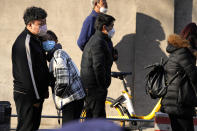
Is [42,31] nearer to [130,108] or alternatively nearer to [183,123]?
[183,123]

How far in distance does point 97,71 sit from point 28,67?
4.05 ft

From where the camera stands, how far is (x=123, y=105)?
855cm

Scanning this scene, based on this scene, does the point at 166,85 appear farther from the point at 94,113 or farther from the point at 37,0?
the point at 37,0

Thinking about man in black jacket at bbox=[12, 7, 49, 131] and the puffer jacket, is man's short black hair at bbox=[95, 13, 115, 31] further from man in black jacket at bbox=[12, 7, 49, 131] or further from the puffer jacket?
man in black jacket at bbox=[12, 7, 49, 131]

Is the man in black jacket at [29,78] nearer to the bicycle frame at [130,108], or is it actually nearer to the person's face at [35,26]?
the person's face at [35,26]

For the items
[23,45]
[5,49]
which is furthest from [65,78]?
[5,49]

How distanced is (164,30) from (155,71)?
10.4 ft

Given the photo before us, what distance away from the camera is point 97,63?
5.85m

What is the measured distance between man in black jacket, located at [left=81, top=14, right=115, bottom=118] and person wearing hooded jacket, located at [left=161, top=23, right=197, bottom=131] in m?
0.91

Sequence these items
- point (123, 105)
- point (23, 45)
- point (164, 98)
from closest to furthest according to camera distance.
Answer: point (23, 45) → point (164, 98) → point (123, 105)

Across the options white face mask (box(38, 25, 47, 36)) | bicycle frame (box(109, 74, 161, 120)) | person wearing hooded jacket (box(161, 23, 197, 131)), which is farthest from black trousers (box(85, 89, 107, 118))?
bicycle frame (box(109, 74, 161, 120))

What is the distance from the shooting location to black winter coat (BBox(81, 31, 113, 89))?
5867 mm

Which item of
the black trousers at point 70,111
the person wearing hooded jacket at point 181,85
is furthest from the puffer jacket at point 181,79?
the black trousers at point 70,111

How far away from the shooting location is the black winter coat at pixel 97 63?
19.2 ft
